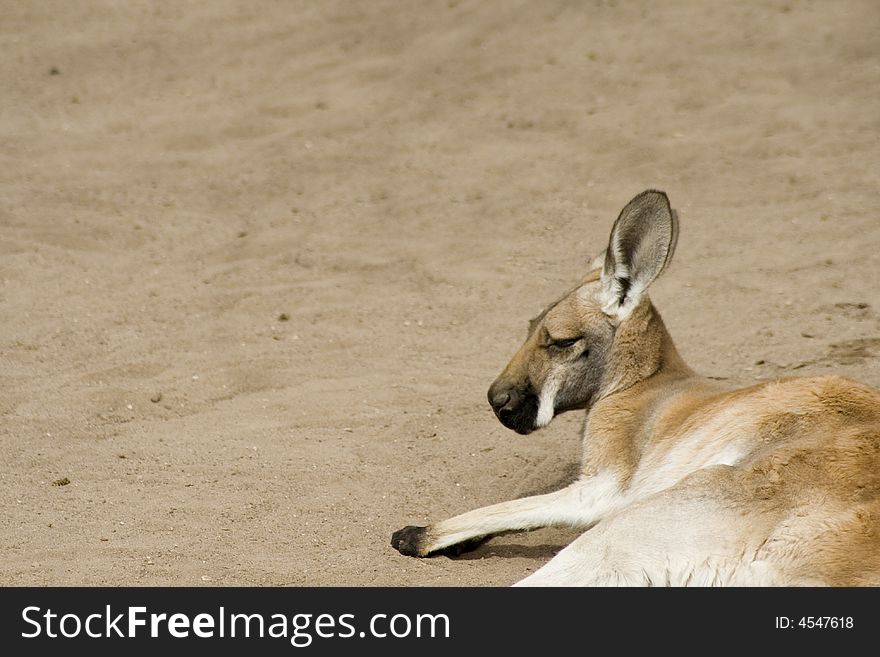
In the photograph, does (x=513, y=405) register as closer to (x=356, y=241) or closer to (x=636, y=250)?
(x=636, y=250)

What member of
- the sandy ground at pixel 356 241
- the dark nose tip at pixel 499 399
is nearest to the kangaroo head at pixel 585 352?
the dark nose tip at pixel 499 399

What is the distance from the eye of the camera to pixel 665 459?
4453mm

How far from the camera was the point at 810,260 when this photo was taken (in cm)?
732

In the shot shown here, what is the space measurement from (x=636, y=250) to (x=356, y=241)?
3.36m

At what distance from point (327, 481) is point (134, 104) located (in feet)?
16.8

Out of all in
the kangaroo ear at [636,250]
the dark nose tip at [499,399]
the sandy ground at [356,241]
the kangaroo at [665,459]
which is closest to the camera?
the kangaroo at [665,459]

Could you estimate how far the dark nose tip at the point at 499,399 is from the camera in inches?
192

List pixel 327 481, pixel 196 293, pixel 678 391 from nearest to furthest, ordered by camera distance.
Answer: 1. pixel 678 391
2. pixel 327 481
3. pixel 196 293

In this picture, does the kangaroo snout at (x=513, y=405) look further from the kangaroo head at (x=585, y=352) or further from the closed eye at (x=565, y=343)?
the closed eye at (x=565, y=343)

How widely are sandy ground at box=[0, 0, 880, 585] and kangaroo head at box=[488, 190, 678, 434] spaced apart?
0.57m

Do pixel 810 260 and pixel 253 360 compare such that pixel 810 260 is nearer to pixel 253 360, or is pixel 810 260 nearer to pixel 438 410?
pixel 438 410

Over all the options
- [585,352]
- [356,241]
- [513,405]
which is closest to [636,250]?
[585,352]

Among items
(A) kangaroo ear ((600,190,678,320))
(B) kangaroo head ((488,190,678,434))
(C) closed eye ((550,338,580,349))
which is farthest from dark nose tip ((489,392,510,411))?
(A) kangaroo ear ((600,190,678,320))
